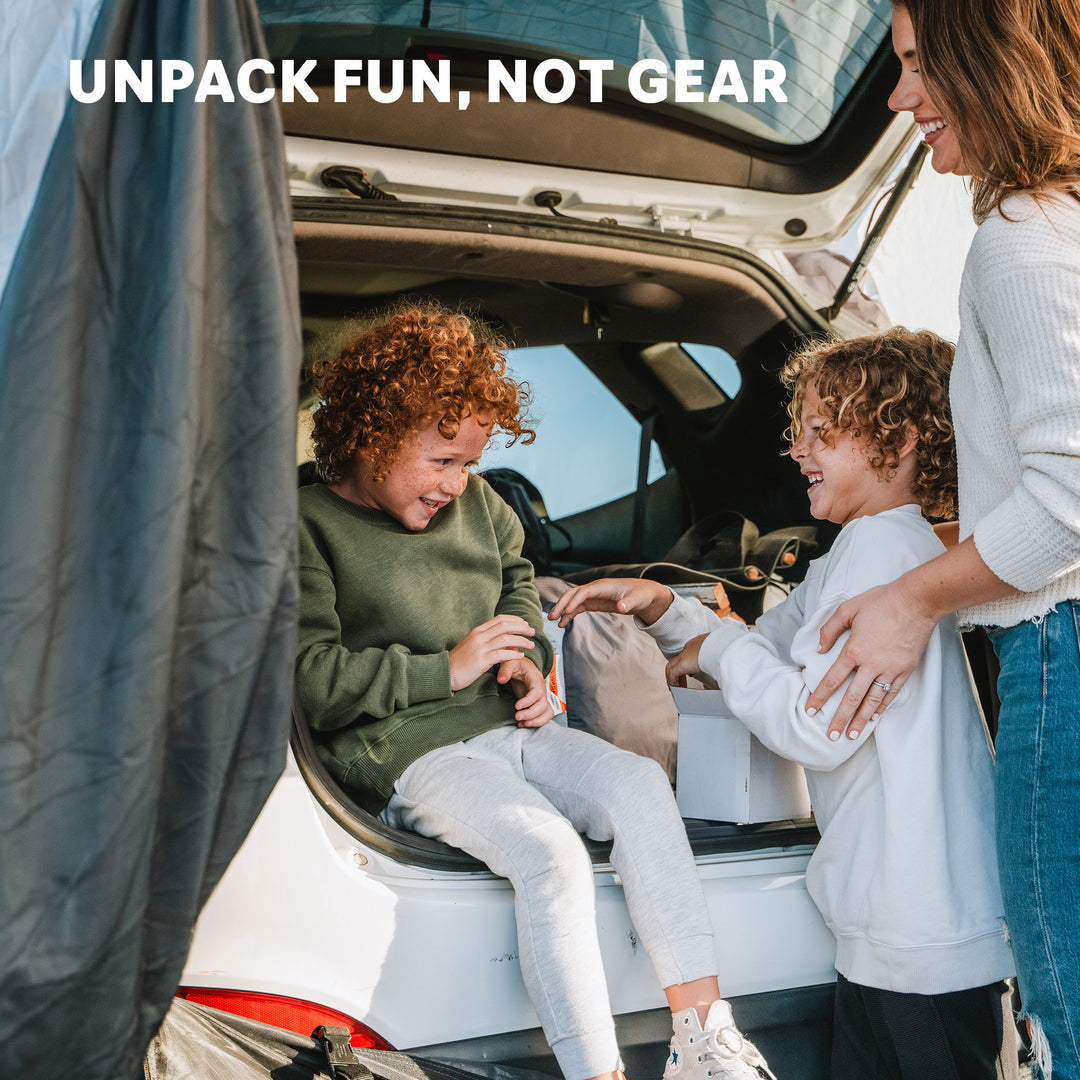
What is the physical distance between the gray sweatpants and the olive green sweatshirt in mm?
54

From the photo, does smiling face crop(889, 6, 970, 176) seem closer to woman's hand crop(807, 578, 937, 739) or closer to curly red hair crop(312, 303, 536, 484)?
woman's hand crop(807, 578, 937, 739)

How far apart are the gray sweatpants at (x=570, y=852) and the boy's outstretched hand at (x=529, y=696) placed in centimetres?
7

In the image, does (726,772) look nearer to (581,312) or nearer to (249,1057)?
(249,1057)

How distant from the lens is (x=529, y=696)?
1525 mm

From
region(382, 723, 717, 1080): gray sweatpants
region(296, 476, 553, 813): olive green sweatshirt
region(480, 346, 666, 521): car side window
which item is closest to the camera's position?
region(382, 723, 717, 1080): gray sweatpants

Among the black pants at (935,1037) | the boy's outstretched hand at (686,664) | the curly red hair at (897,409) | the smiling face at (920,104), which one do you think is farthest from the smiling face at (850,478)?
the black pants at (935,1037)

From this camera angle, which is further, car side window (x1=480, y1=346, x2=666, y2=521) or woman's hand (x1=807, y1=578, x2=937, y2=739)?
car side window (x1=480, y1=346, x2=666, y2=521)

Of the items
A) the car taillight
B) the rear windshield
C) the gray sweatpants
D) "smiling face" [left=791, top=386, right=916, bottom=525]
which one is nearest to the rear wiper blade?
the rear windshield

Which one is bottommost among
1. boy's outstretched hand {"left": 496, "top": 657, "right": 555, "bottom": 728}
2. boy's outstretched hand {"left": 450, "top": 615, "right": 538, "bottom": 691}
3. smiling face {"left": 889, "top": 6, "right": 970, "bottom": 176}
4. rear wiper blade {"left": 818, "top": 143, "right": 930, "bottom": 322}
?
boy's outstretched hand {"left": 496, "top": 657, "right": 555, "bottom": 728}

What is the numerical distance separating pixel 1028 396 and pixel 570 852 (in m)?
0.72

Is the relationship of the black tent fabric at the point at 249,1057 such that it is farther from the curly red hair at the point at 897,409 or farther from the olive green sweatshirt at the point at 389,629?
the curly red hair at the point at 897,409

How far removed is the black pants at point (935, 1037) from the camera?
3.91ft

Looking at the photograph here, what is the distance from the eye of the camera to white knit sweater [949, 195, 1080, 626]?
3.12 ft

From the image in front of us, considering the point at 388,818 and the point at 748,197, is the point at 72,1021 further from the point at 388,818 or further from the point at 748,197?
the point at 748,197
